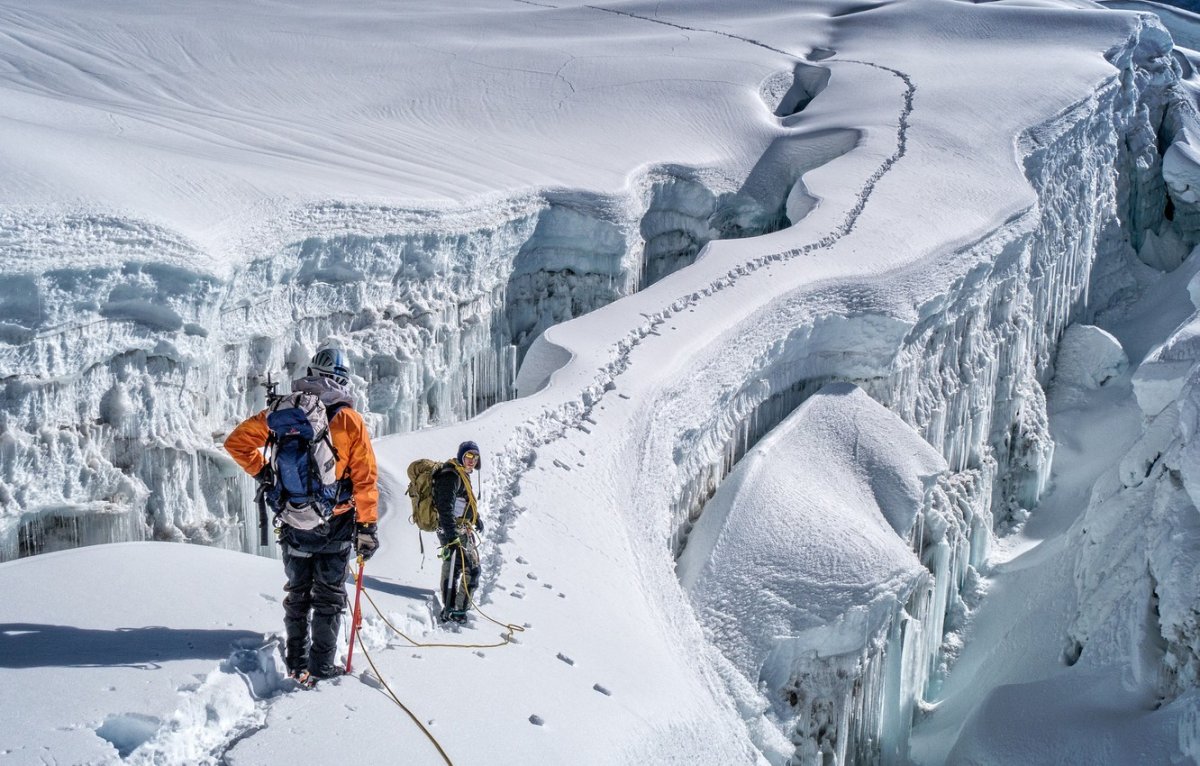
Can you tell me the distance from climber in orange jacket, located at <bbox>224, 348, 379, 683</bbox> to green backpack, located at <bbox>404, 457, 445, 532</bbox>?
1.11 meters

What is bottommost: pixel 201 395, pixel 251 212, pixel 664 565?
pixel 664 565

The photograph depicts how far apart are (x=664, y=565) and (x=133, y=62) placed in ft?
39.8

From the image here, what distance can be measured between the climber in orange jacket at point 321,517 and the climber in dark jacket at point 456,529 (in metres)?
1.05

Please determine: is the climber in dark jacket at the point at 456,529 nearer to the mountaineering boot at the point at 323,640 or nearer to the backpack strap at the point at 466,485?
the backpack strap at the point at 466,485

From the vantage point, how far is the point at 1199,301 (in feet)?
47.1

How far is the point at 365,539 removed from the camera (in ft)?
16.1

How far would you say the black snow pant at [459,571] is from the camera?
596 centimetres

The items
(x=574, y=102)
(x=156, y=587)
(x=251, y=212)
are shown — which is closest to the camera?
(x=156, y=587)

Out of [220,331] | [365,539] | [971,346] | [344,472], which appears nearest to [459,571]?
[365,539]

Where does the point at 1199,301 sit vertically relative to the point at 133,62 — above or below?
below

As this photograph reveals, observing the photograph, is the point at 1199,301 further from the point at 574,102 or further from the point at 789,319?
the point at 574,102

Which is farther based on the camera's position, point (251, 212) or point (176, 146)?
point (176, 146)

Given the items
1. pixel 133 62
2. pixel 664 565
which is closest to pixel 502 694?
pixel 664 565

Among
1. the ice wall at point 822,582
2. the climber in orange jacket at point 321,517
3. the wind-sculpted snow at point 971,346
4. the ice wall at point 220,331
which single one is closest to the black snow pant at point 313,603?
the climber in orange jacket at point 321,517
